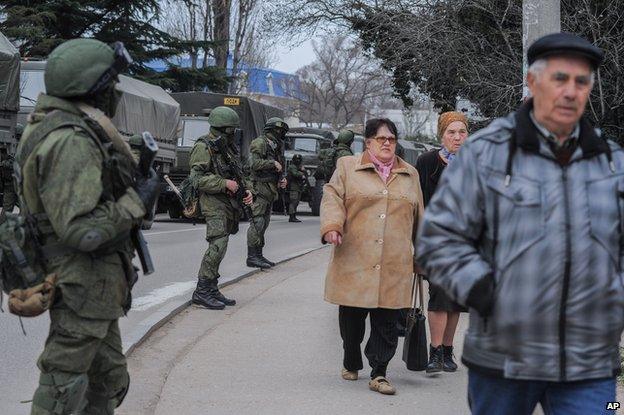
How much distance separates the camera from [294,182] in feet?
76.9

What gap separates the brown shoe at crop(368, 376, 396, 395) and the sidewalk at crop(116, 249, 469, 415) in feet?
0.15

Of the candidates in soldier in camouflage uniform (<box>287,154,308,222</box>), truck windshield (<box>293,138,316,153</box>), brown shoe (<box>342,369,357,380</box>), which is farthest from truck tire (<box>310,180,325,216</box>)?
brown shoe (<box>342,369,357,380</box>)

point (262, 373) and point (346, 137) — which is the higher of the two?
point (346, 137)

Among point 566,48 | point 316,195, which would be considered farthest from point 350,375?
point 316,195

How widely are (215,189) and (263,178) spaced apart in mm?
3709

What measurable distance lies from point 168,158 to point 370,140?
16.3 meters

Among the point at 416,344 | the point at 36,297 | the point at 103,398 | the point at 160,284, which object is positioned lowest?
the point at 160,284

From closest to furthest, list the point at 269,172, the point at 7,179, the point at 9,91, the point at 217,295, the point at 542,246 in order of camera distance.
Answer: the point at 542,246
the point at 217,295
the point at 269,172
the point at 7,179
the point at 9,91

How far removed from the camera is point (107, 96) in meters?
4.20

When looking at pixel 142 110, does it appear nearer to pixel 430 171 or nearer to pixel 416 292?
pixel 430 171

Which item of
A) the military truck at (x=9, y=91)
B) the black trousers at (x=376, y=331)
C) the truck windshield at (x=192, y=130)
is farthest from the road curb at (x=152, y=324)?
the truck windshield at (x=192, y=130)

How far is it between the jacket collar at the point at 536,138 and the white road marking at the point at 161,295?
663 cm

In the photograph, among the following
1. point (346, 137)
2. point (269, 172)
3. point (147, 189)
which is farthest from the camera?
point (346, 137)

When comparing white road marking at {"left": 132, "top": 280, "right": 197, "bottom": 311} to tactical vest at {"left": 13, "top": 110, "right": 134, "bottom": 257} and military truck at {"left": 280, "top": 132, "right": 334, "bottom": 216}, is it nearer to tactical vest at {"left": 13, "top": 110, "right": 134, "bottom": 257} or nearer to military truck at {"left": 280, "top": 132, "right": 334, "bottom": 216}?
tactical vest at {"left": 13, "top": 110, "right": 134, "bottom": 257}
